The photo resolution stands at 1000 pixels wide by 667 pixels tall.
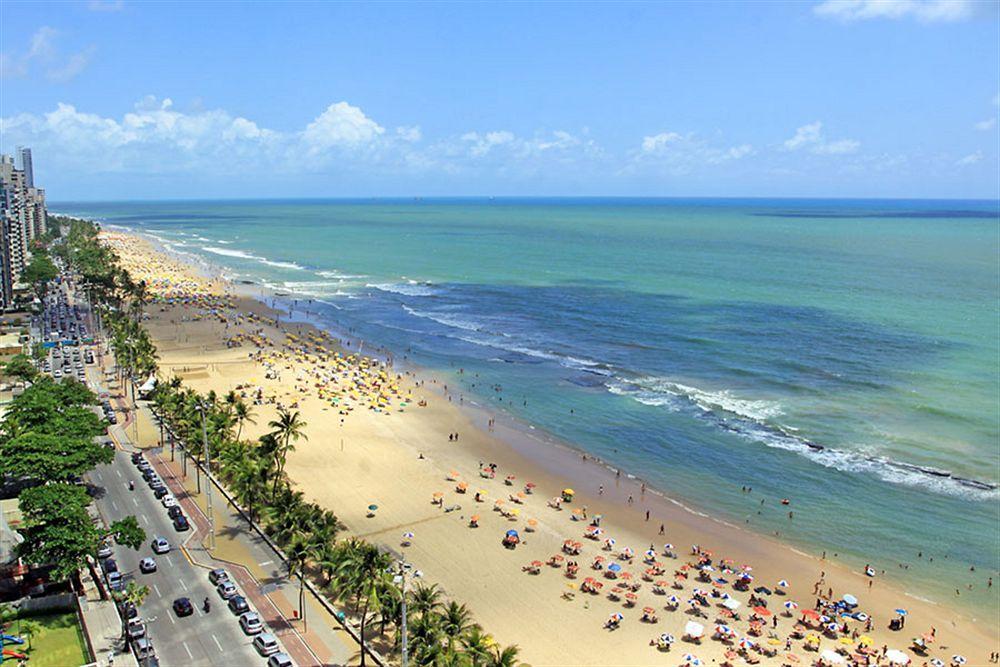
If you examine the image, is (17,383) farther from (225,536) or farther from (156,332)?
(225,536)

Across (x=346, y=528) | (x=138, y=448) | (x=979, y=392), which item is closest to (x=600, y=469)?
(x=346, y=528)

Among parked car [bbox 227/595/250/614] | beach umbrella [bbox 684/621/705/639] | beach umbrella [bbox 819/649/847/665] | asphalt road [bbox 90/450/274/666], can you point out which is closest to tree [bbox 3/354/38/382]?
asphalt road [bbox 90/450/274/666]

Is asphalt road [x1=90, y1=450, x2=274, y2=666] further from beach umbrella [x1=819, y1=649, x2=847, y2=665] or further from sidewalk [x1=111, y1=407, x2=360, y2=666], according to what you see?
beach umbrella [x1=819, y1=649, x2=847, y2=665]

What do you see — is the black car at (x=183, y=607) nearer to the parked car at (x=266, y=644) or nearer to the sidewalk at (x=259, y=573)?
the sidewalk at (x=259, y=573)

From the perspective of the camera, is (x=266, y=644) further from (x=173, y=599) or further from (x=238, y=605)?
(x=173, y=599)

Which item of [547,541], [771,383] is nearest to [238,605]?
[547,541]

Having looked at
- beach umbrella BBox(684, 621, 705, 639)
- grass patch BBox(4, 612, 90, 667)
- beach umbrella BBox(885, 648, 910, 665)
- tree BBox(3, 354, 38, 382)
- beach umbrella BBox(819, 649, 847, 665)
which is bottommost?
A: beach umbrella BBox(819, 649, 847, 665)
